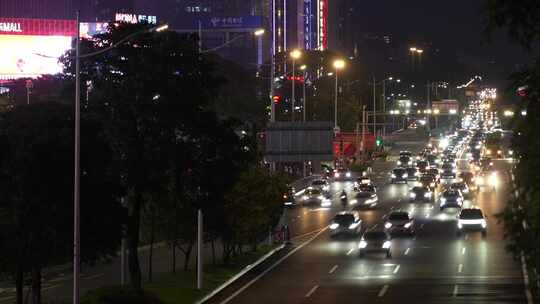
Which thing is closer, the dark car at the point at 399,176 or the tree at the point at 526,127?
Answer: the tree at the point at 526,127

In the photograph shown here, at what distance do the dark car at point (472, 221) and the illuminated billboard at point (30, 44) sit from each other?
79.5 meters

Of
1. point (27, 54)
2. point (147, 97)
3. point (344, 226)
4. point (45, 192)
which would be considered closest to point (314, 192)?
point (344, 226)

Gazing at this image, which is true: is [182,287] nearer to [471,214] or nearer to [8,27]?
[471,214]

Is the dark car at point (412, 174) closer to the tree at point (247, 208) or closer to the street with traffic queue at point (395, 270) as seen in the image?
the street with traffic queue at point (395, 270)

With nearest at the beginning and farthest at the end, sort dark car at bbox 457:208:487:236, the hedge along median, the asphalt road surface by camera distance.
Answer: the hedge along median → the asphalt road surface → dark car at bbox 457:208:487:236

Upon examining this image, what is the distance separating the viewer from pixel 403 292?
38.2m

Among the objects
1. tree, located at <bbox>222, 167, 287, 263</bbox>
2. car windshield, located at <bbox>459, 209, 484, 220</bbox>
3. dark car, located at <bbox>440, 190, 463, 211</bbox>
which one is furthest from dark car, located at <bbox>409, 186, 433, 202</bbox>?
tree, located at <bbox>222, 167, 287, 263</bbox>

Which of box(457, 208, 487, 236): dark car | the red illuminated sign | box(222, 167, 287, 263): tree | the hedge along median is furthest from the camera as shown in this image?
the red illuminated sign

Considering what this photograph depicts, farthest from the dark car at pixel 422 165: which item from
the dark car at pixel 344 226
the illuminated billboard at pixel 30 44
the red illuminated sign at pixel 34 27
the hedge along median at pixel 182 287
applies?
the hedge along median at pixel 182 287

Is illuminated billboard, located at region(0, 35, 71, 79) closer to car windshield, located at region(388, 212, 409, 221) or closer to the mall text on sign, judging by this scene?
the mall text on sign

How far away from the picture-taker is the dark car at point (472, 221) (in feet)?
195

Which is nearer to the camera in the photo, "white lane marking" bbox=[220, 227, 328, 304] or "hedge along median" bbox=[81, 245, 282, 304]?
"hedge along median" bbox=[81, 245, 282, 304]

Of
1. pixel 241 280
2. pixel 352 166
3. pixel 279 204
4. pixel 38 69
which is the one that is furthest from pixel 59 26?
pixel 241 280

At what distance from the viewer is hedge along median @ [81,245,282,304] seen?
Answer: 91.6 ft
